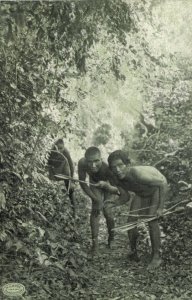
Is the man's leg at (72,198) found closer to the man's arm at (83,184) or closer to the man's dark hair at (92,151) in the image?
the man's arm at (83,184)

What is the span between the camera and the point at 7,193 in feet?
12.6

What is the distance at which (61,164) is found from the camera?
3.93m

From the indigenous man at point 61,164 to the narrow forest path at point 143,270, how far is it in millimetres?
345

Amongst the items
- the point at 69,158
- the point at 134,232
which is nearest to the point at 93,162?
the point at 69,158

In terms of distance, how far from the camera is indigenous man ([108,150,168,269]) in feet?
12.6

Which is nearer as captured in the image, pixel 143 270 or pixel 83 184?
pixel 143 270

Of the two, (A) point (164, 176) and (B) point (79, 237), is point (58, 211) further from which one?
(A) point (164, 176)

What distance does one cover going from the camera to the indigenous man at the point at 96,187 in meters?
3.88

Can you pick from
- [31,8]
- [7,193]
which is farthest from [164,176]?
[31,8]

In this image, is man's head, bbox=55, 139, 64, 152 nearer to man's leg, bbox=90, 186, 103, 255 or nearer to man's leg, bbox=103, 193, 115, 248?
man's leg, bbox=90, 186, 103, 255

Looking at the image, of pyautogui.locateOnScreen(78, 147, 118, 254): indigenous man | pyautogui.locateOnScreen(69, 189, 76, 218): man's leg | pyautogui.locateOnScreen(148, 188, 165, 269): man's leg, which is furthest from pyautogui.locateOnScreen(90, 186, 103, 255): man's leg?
pyautogui.locateOnScreen(148, 188, 165, 269): man's leg

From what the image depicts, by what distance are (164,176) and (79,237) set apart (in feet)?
2.47

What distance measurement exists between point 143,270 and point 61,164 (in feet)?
3.13

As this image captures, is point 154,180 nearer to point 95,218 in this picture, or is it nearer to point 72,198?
point 95,218
